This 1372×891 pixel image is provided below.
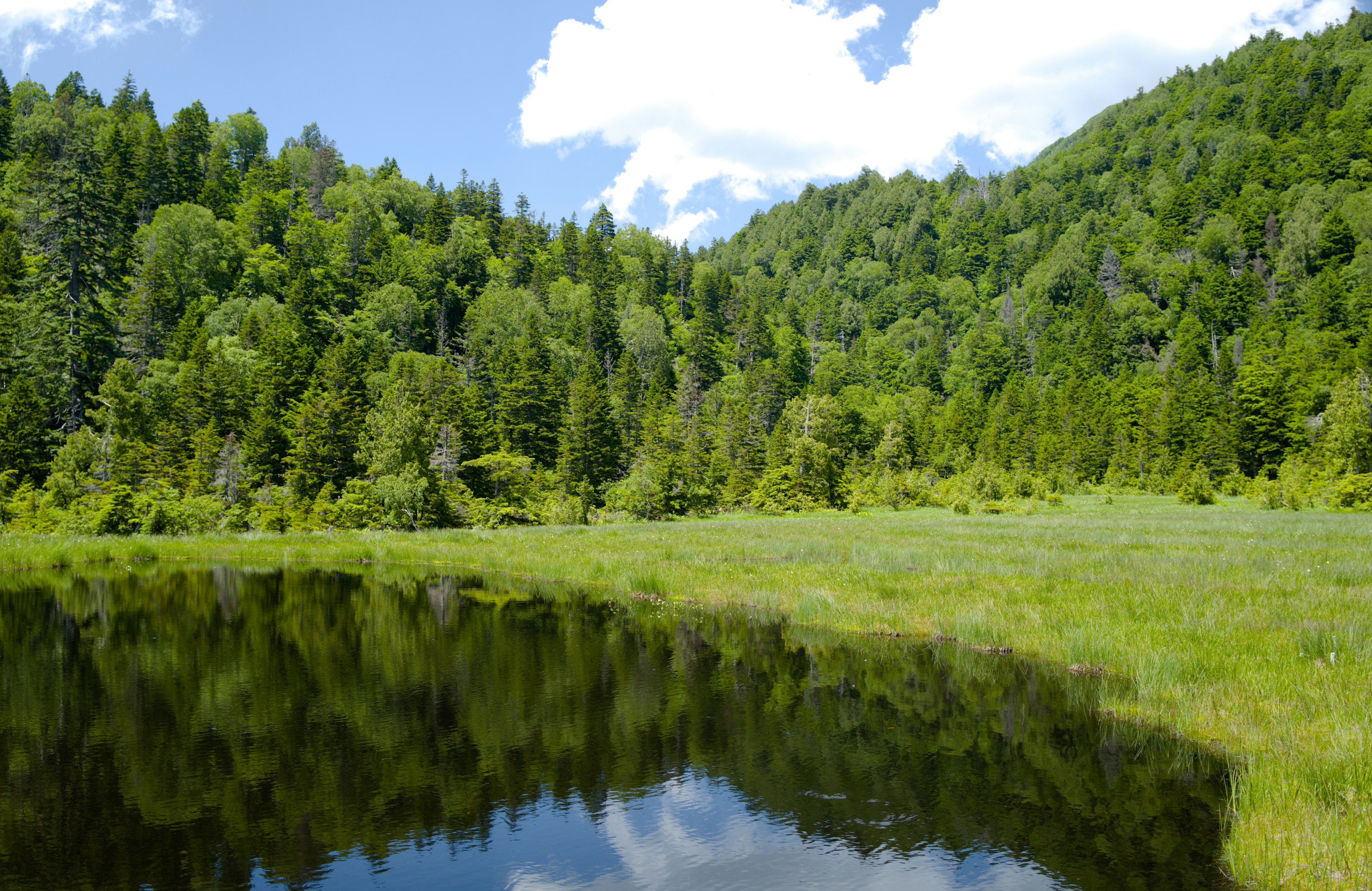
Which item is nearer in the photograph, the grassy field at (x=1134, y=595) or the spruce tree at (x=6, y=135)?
the grassy field at (x=1134, y=595)

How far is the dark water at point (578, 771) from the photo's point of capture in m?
8.38

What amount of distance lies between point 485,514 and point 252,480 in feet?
69.0

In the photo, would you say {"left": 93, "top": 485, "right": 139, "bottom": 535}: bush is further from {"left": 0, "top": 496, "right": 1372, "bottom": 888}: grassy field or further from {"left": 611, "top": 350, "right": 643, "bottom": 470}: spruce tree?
{"left": 611, "top": 350, "right": 643, "bottom": 470}: spruce tree

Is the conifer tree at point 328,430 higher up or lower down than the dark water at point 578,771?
higher up

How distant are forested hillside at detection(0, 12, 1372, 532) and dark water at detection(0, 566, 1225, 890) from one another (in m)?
39.5

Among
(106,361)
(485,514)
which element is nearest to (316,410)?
(485,514)

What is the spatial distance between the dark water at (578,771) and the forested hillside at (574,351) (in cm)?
3948

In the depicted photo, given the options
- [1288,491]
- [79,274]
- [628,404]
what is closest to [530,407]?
[628,404]

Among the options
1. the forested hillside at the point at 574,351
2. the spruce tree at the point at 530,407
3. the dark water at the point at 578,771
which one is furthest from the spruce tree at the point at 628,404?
the dark water at the point at 578,771

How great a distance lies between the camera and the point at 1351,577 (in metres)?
20.0

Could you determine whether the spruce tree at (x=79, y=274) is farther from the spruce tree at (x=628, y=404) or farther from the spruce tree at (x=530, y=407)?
the spruce tree at (x=628, y=404)

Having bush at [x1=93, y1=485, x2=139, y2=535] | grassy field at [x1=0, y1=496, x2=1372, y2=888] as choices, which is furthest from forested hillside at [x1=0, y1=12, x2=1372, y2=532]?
grassy field at [x1=0, y1=496, x2=1372, y2=888]

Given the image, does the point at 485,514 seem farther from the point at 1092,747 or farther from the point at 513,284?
the point at 513,284

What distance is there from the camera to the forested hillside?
62.4 meters
